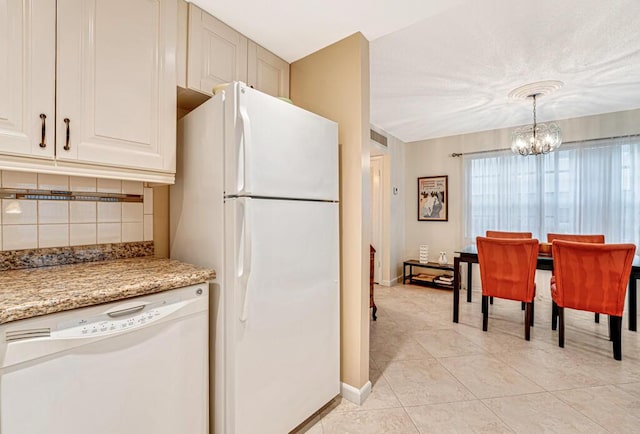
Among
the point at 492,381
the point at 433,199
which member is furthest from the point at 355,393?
the point at 433,199

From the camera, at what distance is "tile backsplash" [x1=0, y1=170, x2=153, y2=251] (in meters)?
1.34

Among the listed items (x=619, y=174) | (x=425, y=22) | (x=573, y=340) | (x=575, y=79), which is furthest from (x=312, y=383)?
(x=619, y=174)

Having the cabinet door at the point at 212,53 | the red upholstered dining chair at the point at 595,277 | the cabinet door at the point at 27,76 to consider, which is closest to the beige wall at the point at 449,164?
the red upholstered dining chair at the point at 595,277

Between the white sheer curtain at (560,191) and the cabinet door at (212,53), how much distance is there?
394 cm

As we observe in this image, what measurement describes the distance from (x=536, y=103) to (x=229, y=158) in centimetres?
368

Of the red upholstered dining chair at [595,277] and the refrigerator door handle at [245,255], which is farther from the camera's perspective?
the red upholstered dining chair at [595,277]

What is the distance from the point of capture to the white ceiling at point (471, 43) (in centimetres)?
168

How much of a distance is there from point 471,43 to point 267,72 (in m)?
1.54

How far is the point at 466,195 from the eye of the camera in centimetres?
456

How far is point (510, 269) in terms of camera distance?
277cm

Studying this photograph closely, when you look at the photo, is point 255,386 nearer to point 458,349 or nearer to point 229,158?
point 229,158

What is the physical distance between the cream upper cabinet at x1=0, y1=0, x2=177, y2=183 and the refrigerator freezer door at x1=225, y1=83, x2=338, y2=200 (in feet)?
1.52

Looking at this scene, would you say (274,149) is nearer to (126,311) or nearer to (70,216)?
(126,311)

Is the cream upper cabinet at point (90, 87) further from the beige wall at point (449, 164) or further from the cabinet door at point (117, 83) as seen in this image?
the beige wall at point (449, 164)
